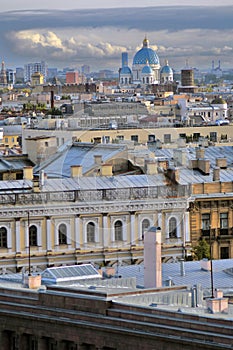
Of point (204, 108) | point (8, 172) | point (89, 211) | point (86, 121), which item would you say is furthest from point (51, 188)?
point (204, 108)

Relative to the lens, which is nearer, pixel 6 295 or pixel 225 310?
pixel 225 310

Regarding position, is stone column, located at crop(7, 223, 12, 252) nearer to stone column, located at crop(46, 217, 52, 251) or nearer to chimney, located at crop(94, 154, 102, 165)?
stone column, located at crop(46, 217, 52, 251)

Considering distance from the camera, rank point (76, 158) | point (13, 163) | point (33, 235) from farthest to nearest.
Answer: point (13, 163) < point (76, 158) < point (33, 235)

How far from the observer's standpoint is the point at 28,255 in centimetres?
4250

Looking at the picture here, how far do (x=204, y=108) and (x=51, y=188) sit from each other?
73.5 m

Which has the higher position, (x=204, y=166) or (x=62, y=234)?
(x=204, y=166)

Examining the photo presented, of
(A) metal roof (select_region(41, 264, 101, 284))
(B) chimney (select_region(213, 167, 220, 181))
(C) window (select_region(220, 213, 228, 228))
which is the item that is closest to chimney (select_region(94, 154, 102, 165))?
(B) chimney (select_region(213, 167, 220, 181))

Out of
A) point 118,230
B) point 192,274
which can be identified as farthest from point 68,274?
point 118,230

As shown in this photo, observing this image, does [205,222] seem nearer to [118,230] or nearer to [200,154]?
[118,230]

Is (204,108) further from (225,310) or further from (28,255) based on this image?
(225,310)

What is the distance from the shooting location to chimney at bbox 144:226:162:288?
31.8m

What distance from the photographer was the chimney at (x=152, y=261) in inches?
1253

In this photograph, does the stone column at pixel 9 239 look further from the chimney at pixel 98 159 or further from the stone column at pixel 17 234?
the chimney at pixel 98 159

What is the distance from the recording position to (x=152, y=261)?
32.4 m
